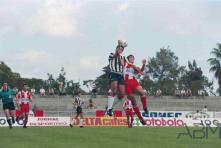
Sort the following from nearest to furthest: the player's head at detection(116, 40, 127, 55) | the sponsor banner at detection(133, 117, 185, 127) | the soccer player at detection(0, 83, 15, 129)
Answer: the player's head at detection(116, 40, 127, 55), the soccer player at detection(0, 83, 15, 129), the sponsor banner at detection(133, 117, 185, 127)

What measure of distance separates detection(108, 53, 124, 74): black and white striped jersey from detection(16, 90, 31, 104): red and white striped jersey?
15.7 metres

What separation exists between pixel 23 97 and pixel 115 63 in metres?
16.3

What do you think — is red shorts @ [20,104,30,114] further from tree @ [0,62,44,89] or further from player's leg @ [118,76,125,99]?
tree @ [0,62,44,89]

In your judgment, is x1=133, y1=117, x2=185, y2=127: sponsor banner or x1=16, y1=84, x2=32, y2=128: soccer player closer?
x1=16, y1=84, x2=32, y2=128: soccer player

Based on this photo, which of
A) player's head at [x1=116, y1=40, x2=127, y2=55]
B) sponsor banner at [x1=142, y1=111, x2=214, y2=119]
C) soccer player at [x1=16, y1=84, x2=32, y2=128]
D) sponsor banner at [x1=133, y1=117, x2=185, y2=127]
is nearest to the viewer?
player's head at [x1=116, y1=40, x2=127, y2=55]

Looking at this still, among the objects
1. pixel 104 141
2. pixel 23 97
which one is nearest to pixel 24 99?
pixel 23 97

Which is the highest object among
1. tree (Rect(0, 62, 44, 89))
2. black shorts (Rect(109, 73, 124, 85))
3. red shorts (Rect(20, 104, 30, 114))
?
tree (Rect(0, 62, 44, 89))

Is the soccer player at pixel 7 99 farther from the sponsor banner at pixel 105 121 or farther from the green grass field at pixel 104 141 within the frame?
the sponsor banner at pixel 105 121

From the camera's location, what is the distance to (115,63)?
1797 centimetres

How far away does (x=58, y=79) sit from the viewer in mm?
116750

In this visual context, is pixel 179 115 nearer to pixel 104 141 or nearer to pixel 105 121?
pixel 105 121

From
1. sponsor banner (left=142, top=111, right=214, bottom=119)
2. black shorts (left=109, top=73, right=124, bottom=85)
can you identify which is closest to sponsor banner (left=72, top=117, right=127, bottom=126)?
sponsor banner (left=142, top=111, right=214, bottom=119)

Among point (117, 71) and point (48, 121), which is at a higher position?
point (117, 71)

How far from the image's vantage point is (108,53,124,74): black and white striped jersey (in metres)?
17.9
